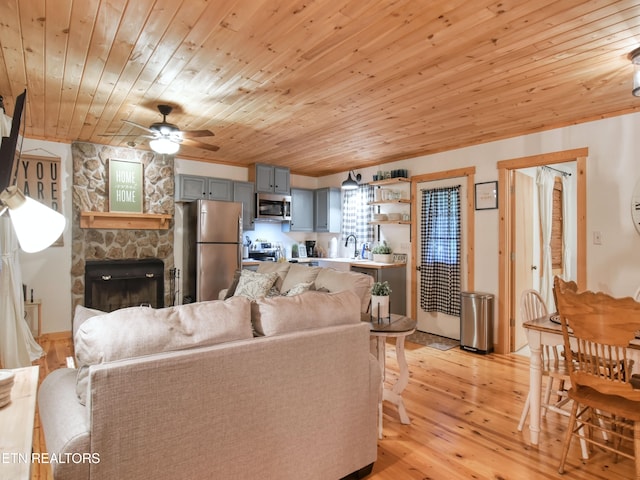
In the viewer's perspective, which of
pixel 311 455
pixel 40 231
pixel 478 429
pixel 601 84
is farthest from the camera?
pixel 601 84

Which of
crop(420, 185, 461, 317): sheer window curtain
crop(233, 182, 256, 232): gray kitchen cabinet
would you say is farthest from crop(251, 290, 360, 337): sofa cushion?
crop(233, 182, 256, 232): gray kitchen cabinet

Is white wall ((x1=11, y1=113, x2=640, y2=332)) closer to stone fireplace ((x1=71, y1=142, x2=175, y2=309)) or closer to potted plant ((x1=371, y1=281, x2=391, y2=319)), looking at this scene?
stone fireplace ((x1=71, y1=142, x2=175, y2=309))

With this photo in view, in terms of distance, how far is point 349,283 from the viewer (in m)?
3.02

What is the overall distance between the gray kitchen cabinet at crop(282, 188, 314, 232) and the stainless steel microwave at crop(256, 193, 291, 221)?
23 cm

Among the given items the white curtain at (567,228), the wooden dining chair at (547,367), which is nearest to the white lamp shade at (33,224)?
the wooden dining chair at (547,367)

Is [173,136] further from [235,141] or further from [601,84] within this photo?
[601,84]

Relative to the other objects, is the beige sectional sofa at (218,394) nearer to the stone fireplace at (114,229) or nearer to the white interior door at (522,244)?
the white interior door at (522,244)

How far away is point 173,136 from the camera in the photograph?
358 cm

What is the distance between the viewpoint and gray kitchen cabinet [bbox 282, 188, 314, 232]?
6539 millimetres

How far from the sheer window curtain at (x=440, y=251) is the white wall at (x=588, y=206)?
0.31m

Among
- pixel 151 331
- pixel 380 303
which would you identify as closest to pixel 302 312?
pixel 151 331

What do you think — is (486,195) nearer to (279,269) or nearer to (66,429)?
(279,269)

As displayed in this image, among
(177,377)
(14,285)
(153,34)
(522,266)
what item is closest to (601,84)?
(522,266)

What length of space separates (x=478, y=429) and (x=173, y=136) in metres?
3.55
